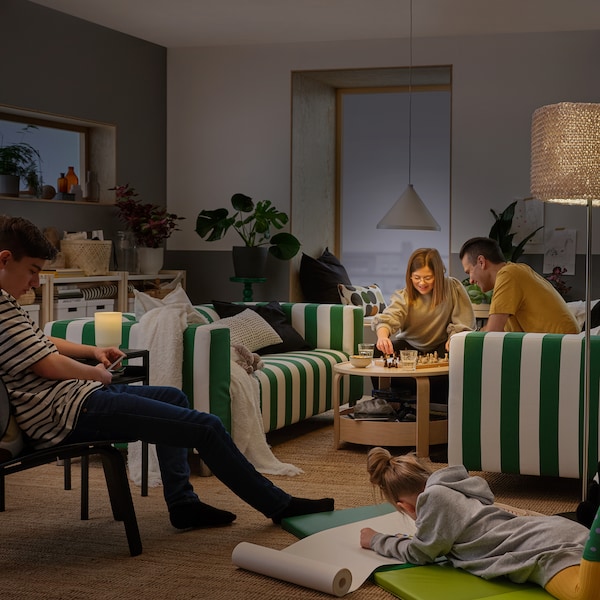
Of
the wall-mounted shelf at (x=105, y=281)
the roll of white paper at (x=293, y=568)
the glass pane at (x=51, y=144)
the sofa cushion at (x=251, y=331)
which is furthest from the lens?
the glass pane at (x=51, y=144)

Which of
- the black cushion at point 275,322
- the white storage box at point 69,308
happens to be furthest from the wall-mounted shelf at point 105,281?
the black cushion at point 275,322

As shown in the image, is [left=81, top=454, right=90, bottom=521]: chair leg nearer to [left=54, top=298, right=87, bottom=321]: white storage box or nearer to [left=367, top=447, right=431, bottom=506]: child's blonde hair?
[left=367, top=447, right=431, bottom=506]: child's blonde hair

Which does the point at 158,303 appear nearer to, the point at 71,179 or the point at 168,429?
the point at 168,429

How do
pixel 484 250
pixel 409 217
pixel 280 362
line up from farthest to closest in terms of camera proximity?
pixel 409 217
pixel 280 362
pixel 484 250

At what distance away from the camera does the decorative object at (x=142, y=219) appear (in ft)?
25.4

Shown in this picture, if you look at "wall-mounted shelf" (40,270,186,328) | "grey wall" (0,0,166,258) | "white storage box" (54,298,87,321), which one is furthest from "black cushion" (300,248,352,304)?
"white storage box" (54,298,87,321)

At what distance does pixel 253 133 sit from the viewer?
8.38 meters

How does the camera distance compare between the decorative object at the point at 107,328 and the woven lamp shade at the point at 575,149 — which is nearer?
the woven lamp shade at the point at 575,149

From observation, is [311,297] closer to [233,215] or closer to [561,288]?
[233,215]

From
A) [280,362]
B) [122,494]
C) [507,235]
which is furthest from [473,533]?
[507,235]

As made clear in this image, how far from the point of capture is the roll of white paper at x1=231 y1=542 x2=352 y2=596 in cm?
302

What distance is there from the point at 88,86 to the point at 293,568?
5.28 m

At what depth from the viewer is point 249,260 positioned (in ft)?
26.5

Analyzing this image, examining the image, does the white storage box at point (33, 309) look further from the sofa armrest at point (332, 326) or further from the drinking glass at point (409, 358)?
the drinking glass at point (409, 358)
